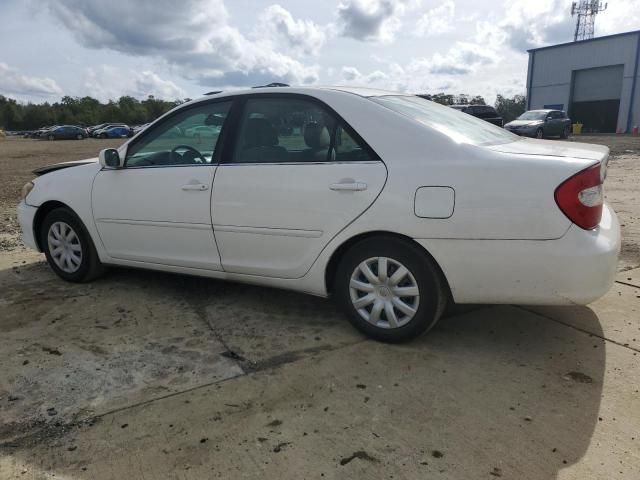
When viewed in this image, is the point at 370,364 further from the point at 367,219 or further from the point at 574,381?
the point at 574,381

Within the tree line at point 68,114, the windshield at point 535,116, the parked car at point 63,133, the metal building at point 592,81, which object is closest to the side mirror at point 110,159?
the windshield at point 535,116

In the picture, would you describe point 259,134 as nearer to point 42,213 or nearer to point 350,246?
point 350,246

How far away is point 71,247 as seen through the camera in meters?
4.73

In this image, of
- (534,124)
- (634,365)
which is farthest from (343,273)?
(534,124)

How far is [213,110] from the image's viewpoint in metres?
4.02

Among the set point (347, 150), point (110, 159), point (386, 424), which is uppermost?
point (347, 150)

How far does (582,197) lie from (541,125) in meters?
24.9

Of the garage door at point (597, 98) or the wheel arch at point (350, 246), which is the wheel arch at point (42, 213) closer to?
the wheel arch at point (350, 246)

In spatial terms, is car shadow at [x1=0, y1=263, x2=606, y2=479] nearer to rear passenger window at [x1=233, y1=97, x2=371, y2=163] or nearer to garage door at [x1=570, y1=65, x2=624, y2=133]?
rear passenger window at [x1=233, y1=97, x2=371, y2=163]

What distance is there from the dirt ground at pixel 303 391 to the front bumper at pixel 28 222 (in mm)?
747

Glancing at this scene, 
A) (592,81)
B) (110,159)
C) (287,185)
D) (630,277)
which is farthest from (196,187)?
(592,81)

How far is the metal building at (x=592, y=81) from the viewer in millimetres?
40906

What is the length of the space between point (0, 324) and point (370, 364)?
8.97 feet

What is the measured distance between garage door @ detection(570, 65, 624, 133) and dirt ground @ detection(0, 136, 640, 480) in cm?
4541
